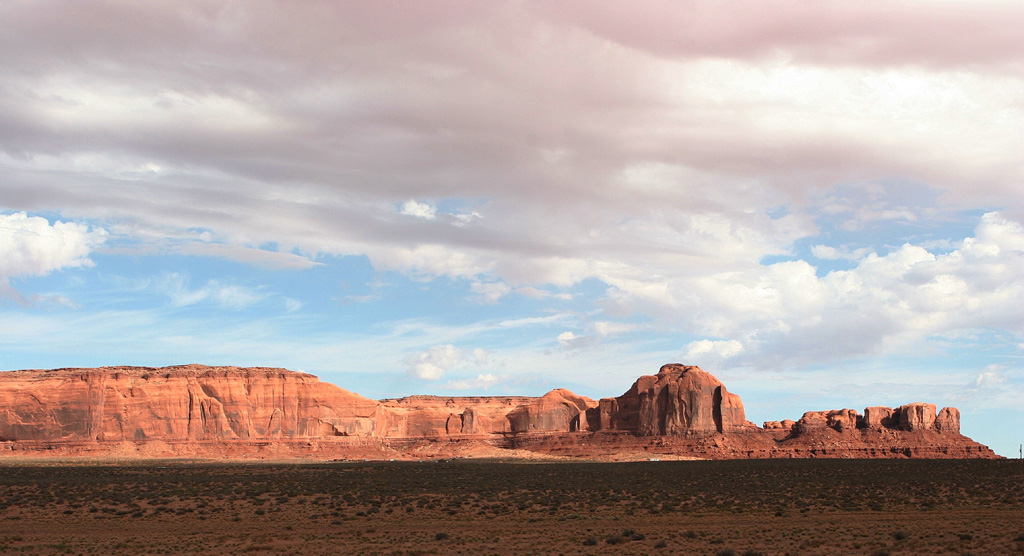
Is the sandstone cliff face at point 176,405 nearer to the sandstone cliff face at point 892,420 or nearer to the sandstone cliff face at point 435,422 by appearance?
the sandstone cliff face at point 435,422

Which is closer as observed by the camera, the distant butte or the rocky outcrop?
the distant butte

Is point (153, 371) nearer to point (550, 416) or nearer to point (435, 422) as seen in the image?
point (435, 422)

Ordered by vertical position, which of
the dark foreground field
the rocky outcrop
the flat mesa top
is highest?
the flat mesa top

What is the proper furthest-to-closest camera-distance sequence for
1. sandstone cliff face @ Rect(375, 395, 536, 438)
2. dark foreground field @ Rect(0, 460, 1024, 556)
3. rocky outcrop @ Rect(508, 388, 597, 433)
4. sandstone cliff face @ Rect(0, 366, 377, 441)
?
1. sandstone cliff face @ Rect(375, 395, 536, 438)
2. rocky outcrop @ Rect(508, 388, 597, 433)
3. sandstone cliff face @ Rect(0, 366, 377, 441)
4. dark foreground field @ Rect(0, 460, 1024, 556)

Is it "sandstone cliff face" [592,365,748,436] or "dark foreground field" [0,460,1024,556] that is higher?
"sandstone cliff face" [592,365,748,436]

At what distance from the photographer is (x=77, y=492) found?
5206 centimetres

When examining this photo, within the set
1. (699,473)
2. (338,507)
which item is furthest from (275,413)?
(338,507)

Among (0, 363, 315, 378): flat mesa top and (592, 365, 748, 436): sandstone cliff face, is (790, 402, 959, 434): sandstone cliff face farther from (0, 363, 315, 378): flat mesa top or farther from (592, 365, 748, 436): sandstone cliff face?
(0, 363, 315, 378): flat mesa top

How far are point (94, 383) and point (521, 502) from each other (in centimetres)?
11031

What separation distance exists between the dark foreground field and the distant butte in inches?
2684

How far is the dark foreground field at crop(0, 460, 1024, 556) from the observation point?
1232 inches

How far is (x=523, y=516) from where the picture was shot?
39.9 m

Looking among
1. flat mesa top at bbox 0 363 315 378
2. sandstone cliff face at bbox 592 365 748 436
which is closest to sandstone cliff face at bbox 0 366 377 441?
flat mesa top at bbox 0 363 315 378

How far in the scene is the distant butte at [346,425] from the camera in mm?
127562
